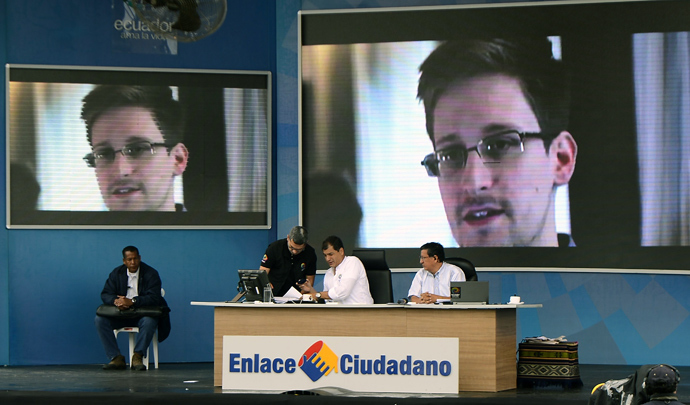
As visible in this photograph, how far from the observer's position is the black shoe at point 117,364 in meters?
8.20

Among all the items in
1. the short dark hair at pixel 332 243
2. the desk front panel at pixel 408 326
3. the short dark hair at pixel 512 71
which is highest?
the short dark hair at pixel 512 71

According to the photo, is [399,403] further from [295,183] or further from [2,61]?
[2,61]

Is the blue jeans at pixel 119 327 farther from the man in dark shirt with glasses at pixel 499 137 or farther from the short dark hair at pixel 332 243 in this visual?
the man in dark shirt with glasses at pixel 499 137

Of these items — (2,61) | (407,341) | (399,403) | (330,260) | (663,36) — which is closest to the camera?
(399,403)

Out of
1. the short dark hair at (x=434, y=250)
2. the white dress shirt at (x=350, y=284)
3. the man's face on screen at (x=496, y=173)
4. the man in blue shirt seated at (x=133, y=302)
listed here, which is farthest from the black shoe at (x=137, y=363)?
the man's face on screen at (x=496, y=173)

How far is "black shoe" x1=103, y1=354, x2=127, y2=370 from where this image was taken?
26.9 ft

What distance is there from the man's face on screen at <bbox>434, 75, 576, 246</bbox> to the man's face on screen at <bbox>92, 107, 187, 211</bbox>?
9.32 ft

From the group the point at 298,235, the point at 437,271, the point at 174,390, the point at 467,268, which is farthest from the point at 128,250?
the point at 467,268

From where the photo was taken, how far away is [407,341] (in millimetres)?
6316

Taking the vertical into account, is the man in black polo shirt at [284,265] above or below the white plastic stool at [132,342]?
above

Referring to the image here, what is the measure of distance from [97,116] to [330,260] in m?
3.29

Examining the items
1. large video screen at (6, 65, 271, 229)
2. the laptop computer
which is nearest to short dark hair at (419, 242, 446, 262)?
the laptop computer

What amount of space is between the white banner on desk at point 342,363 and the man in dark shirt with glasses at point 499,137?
2.51 meters

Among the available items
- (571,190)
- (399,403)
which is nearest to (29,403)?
(399,403)
